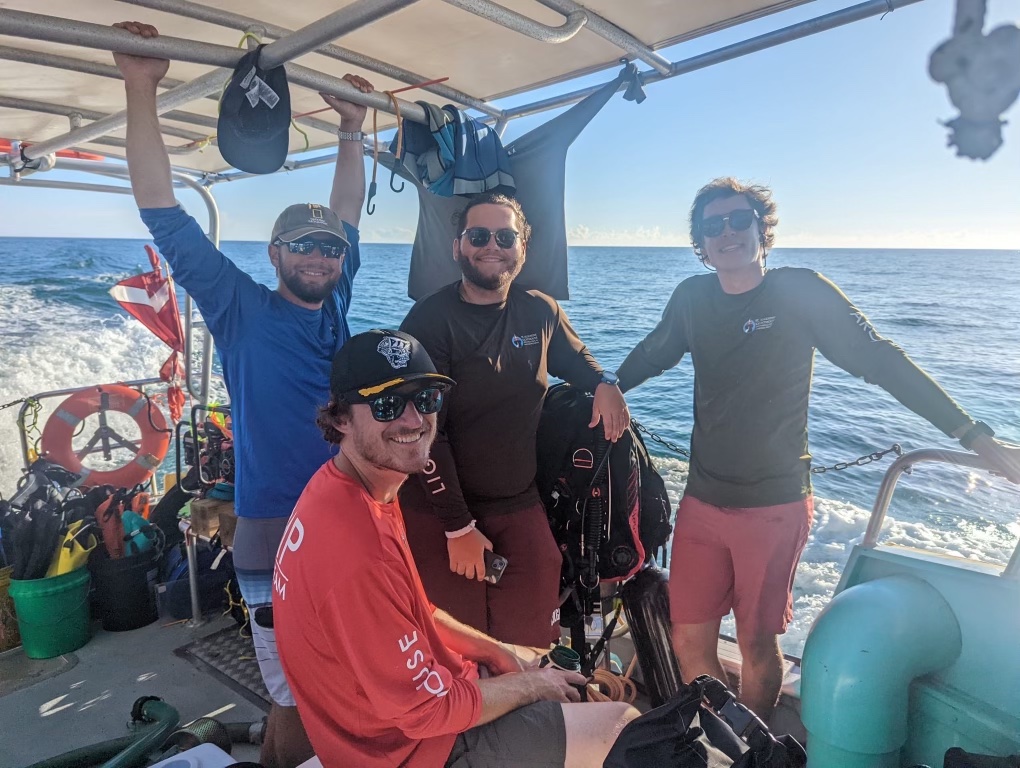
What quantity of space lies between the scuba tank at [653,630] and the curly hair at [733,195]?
1.24 metres

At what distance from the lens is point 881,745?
141 centimetres

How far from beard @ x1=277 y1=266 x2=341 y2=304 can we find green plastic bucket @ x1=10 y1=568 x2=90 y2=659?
2138 millimetres

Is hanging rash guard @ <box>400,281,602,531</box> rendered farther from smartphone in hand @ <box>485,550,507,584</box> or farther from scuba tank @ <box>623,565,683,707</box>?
scuba tank @ <box>623,565,683,707</box>

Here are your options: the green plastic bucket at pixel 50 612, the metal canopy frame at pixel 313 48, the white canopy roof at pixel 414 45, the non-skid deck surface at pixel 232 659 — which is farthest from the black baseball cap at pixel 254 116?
the green plastic bucket at pixel 50 612

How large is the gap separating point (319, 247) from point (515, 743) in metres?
1.65

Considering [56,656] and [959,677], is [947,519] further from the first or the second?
[56,656]

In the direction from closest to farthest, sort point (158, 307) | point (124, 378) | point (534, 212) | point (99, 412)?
point (534, 212)
point (158, 307)
point (99, 412)
point (124, 378)

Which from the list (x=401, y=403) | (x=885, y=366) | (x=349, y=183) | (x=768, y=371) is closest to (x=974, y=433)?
(x=885, y=366)

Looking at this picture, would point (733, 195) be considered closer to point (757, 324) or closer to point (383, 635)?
point (757, 324)

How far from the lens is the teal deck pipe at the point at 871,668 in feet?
4.59

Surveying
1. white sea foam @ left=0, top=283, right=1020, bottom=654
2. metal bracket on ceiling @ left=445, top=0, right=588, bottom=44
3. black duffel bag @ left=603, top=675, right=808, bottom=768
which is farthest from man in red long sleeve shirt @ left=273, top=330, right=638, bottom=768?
white sea foam @ left=0, top=283, right=1020, bottom=654

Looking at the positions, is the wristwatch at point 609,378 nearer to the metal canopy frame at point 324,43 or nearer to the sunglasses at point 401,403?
the sunglasses at point 401,403

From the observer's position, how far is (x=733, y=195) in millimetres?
2170

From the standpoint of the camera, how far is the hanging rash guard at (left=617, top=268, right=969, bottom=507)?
2021 millimetres
